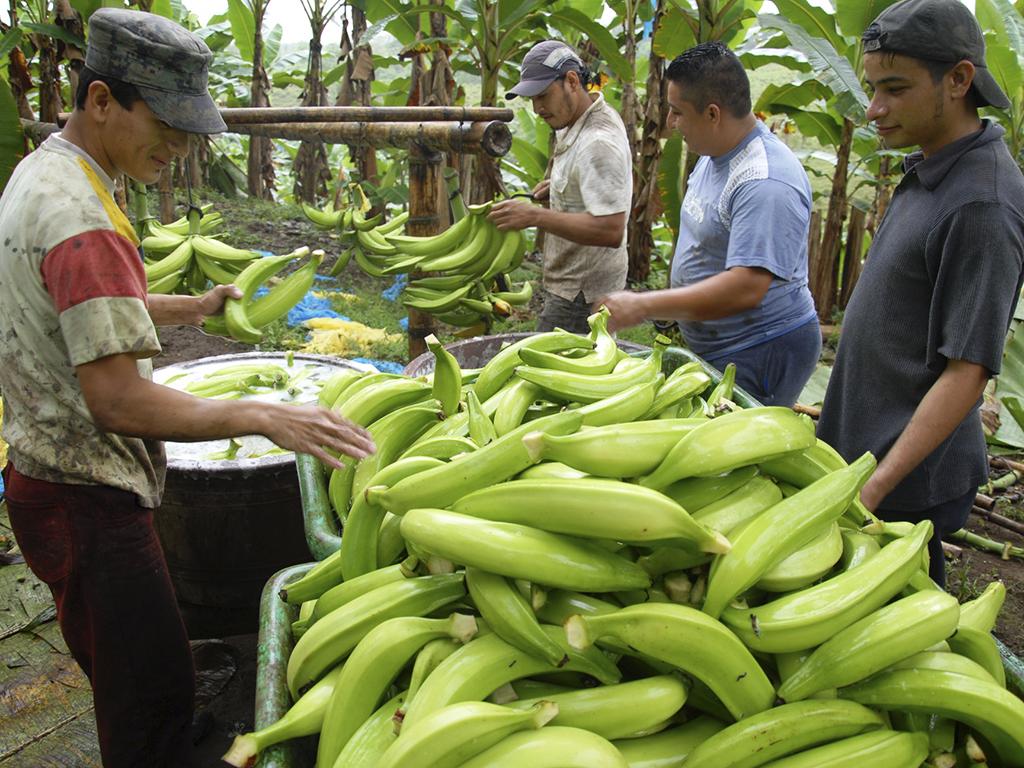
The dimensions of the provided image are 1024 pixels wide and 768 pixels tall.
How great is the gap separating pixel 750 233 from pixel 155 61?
2.22 m

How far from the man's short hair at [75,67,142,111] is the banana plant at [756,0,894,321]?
447 centimetres

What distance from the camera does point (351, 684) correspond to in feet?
4.36

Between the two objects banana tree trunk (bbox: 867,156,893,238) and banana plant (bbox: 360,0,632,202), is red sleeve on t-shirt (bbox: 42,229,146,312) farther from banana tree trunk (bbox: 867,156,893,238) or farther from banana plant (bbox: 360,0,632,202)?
banana tree trunk (bbox: 867,156,893,238)

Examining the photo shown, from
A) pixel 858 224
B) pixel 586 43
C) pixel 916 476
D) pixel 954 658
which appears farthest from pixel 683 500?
pixel 586 43

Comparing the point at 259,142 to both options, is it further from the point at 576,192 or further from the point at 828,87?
the point at 576,192

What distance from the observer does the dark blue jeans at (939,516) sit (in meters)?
2.60

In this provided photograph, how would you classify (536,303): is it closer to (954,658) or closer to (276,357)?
(276,357)

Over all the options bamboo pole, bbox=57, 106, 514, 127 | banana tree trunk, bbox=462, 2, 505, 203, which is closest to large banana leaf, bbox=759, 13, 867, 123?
banana tree trunk, bbox=462, 2, 505, 203

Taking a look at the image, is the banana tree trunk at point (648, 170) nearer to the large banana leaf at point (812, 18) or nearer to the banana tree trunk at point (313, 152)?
the large banana leaf at point (812, 18)

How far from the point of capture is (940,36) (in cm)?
215

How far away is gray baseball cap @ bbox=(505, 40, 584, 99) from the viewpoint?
420cm

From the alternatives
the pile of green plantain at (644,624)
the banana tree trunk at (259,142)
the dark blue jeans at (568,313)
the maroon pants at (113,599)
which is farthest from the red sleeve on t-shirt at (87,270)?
the banana tree trunk at (259,142)

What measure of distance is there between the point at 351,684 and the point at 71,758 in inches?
98.2

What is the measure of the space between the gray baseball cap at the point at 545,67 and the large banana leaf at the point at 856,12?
10.2ft
